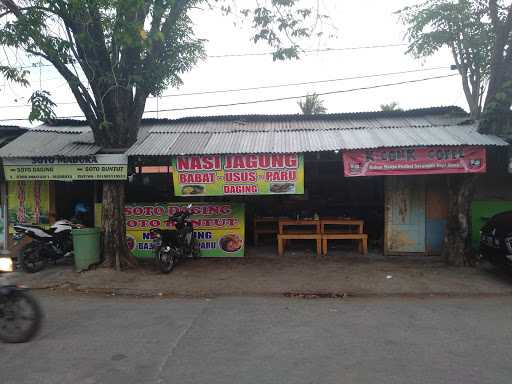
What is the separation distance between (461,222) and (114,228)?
710cm

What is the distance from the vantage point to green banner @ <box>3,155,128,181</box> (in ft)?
25.3

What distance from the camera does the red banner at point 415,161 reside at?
7551 mm

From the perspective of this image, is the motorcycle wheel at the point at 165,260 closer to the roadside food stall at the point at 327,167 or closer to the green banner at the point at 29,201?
the roadside food stall at the point at 327,167

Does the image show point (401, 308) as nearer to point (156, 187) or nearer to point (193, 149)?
point (193, 149)

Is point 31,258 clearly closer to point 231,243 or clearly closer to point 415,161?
point 231,243

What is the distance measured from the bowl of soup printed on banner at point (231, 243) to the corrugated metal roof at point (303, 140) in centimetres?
215

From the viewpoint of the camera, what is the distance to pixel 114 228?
7.59 meters

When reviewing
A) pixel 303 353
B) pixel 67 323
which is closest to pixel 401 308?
pixel 303 353

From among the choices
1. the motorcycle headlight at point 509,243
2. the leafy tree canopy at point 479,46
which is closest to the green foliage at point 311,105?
the leafy tree canopy at point 479,46

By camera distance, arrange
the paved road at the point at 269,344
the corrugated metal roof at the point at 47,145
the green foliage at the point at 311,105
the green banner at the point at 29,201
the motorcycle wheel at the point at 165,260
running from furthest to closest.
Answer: the green foliage at the point at 311,105 < the green banner at the point at 29,201 < the corrugated metal roof at the point at 47,145 < the motorcycle wheel at the point at 165,260 < the paved road at the point at 269,344

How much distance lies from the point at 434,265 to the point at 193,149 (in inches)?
223

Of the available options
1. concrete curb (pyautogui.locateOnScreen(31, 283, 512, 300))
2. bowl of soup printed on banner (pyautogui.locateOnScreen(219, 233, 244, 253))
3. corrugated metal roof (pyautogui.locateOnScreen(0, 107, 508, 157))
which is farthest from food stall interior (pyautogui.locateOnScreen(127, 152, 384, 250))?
concrete curb (pyautogui.locateOnScreen(31, 283, 512, 300))

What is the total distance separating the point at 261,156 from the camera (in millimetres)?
7820

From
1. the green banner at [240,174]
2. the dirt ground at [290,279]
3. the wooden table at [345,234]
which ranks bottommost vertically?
the dirt ground at [290,279]
